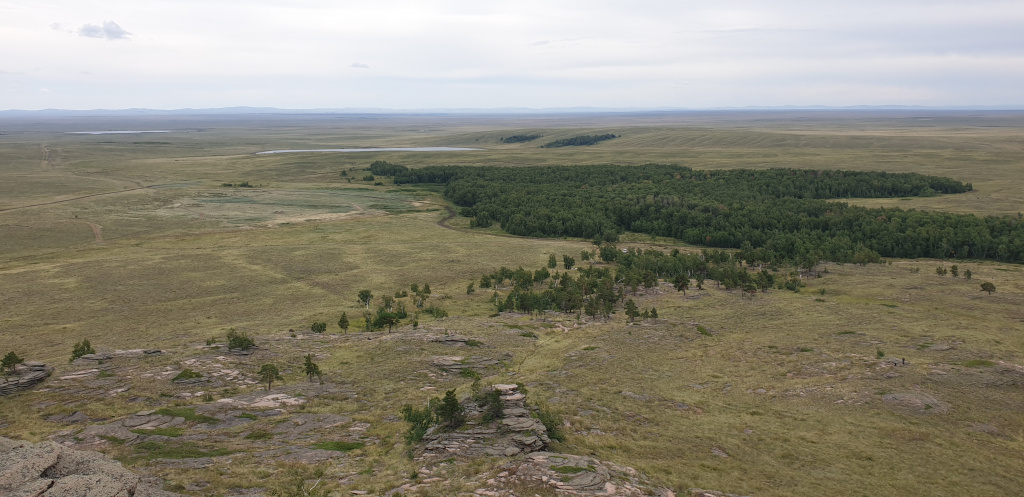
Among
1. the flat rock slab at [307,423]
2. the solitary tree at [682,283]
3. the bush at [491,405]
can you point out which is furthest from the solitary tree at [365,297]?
the solitary tree at [682,283]

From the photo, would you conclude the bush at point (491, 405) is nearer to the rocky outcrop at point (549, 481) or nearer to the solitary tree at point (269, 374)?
the rocky outcrop at point (549, 481)

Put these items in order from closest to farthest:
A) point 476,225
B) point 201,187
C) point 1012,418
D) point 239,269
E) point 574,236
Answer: point 1012,418 < point 239,269 < point 574,236 < point 476,225 < point 201,187

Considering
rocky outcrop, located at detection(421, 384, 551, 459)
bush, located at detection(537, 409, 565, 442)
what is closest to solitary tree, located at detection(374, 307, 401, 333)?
rocky outcrop, located at detection(421, 384, 551, 459)

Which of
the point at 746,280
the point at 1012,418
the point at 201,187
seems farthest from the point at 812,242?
the point at 201,187

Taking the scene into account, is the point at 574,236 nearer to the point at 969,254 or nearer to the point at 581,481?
the point at 969,254

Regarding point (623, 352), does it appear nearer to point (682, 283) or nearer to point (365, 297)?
point (682, 283)

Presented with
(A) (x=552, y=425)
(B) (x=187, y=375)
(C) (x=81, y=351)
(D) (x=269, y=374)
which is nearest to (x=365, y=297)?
(D) (x=269, y=374)
